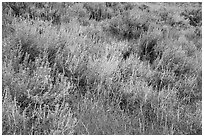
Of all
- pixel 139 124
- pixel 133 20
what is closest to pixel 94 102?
pixel 139 124

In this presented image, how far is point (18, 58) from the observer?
3.46m

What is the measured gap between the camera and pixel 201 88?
14.5 feet

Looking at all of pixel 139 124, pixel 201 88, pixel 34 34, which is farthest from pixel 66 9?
pixel 139 124

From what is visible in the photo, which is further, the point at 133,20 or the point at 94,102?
the point at 133,20

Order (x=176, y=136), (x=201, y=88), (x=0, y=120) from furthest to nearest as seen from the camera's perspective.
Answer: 1. (x=201, y=88)
2. (x=176, y=136)
3. (x=0, y=120)

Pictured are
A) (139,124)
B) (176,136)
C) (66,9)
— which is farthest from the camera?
(66,9)

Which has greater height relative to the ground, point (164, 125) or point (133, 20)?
point (133, 20)

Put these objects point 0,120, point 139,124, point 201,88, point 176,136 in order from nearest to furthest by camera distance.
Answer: point 0,120, point 176,136, point 139,124, point 201,88

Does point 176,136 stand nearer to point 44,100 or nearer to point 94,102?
point 94,102

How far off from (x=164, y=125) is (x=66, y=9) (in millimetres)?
4416

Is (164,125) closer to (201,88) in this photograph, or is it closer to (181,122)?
(181,122)

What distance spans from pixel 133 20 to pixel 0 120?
4851 mm

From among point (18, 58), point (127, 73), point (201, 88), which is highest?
point (18, 58)

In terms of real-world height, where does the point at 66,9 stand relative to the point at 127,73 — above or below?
above
